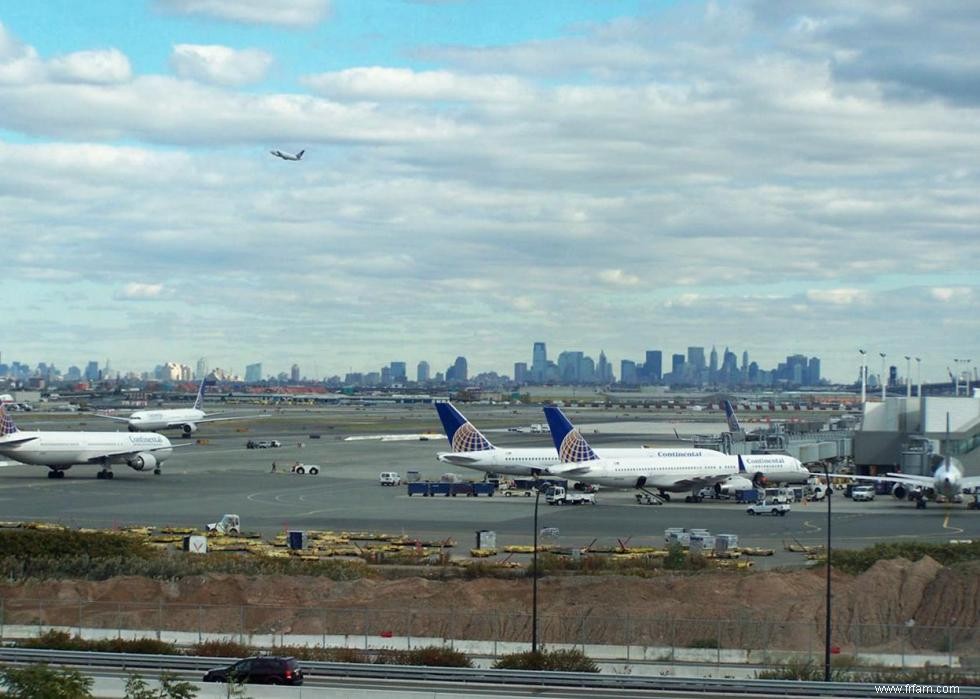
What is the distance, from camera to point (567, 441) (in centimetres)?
9881

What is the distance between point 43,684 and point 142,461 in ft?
277

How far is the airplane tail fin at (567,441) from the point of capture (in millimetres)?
98938

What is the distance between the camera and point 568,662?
42500 mm

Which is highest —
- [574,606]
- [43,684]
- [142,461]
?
[142,461]

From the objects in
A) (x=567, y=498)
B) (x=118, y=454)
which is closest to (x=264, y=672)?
(x=567, y=498)

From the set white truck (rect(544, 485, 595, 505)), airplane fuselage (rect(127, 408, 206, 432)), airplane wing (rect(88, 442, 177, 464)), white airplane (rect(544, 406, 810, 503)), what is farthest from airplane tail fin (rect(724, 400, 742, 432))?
airplane fuselage (rect(127, 408, 206, 432))

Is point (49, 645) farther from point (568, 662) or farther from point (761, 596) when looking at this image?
point (761, 596)

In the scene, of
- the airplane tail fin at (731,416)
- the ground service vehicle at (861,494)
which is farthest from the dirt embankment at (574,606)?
the airplane tail fin at (731,416)

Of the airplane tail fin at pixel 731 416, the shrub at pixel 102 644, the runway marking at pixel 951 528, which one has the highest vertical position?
the airplane tail fin at pixel 731 416

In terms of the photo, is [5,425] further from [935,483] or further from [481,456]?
[935,483]

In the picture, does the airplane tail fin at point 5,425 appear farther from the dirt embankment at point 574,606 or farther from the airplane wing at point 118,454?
the dirt embankment at point 574,606

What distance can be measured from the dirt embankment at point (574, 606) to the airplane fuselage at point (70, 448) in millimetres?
56065

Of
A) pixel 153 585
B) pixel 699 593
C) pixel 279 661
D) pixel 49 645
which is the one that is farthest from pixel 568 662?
pixel 153 585

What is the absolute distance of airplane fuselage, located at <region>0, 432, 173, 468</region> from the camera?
11081 centimetres
